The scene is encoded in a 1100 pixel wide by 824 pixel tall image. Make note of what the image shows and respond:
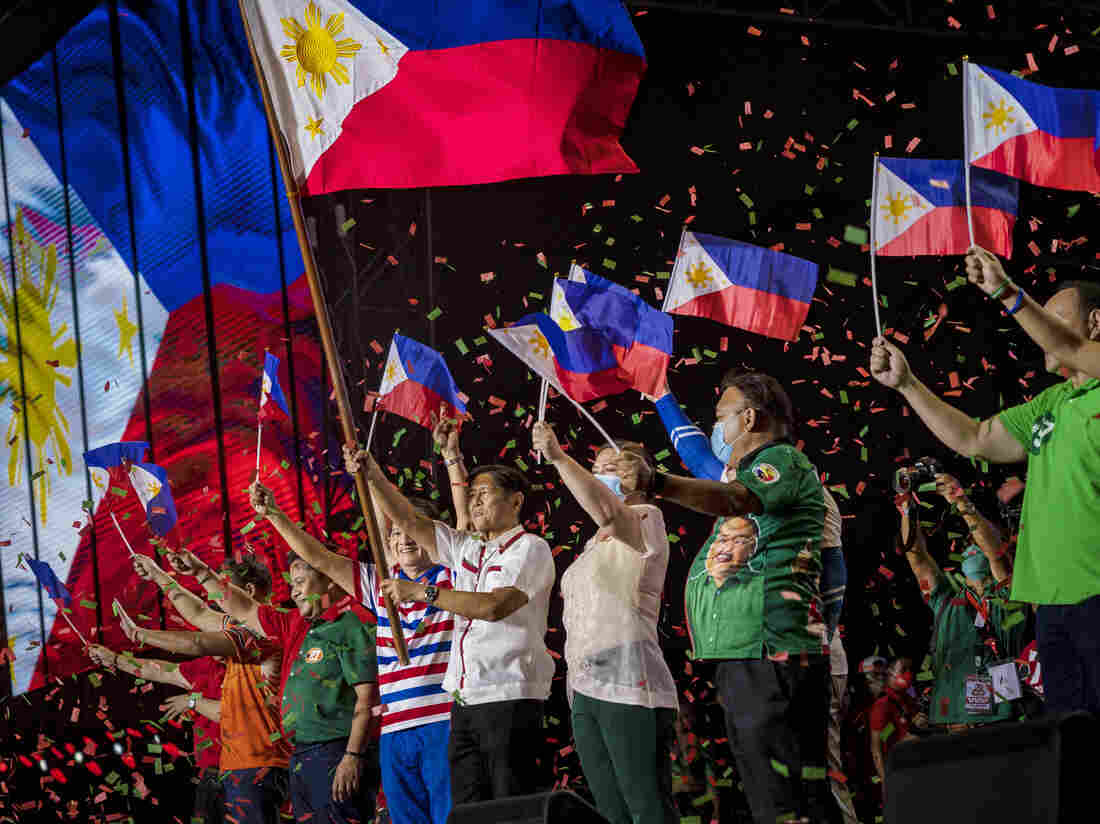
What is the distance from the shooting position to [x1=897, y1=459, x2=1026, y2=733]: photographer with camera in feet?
16.4

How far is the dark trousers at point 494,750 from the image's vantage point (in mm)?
3852

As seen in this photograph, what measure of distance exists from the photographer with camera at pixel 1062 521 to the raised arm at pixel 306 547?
94.3 inches

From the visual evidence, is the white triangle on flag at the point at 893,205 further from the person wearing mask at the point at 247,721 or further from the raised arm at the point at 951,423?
the person wearing mask at the point at 247,721

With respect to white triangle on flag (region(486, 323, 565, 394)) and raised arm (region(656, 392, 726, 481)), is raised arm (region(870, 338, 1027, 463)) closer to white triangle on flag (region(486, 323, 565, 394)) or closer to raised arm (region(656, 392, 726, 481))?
raised arm (region(656, 392, 726, 481))

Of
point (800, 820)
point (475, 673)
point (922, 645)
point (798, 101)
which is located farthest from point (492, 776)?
point (798, 101)

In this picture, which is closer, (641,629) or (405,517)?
(641,629)

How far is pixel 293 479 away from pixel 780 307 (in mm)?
2630

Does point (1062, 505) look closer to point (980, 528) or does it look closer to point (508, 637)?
point (508, 637)

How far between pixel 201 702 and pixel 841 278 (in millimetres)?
3710

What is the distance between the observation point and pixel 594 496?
3695 mm

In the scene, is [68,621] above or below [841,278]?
below

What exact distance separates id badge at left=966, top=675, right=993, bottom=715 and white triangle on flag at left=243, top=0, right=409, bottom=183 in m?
3.07

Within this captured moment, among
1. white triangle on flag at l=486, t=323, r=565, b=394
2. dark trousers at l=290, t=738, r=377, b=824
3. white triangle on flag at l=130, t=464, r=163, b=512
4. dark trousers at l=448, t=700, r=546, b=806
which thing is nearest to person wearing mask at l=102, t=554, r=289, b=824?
dark trousers at l=290, t=738, r=377, b=824

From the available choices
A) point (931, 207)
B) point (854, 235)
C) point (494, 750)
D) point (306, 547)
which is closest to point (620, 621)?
point (494, 750)
